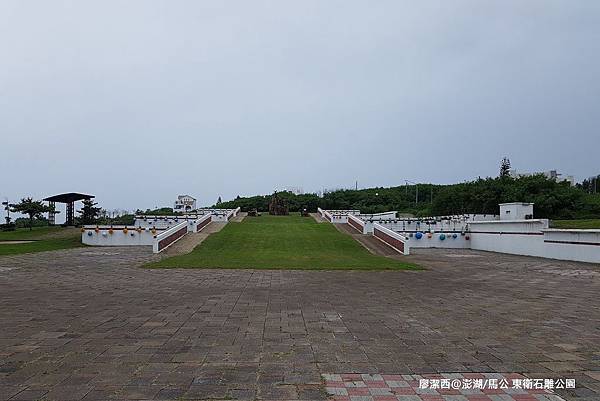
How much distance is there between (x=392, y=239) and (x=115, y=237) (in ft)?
48.2

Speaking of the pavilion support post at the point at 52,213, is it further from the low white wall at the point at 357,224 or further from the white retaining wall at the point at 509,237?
the white retaining wall at the point at 509,237

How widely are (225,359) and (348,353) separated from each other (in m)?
1.29

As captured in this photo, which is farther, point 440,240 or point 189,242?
point 440,240

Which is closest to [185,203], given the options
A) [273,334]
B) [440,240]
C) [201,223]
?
[201,223]

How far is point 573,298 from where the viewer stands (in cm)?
830

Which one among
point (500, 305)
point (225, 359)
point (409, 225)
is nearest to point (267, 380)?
point (225, 359)

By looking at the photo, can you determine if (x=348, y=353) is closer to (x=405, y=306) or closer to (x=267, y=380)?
(x=267, y=380)

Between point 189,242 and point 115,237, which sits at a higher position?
point 115,237

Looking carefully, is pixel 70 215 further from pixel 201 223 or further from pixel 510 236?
pixel 510 236

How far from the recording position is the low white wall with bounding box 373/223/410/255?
19.1 metres

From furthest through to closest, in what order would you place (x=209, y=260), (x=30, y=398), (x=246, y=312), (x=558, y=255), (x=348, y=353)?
(x=558, y=255)
(x=209, y=260)
(x=246, y=312)
(x=348, y=353)
(x=30, y=398)

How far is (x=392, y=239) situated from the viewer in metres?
20.9

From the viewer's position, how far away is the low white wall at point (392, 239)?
62.6 ft

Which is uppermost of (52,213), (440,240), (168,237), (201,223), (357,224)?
(52,213)
